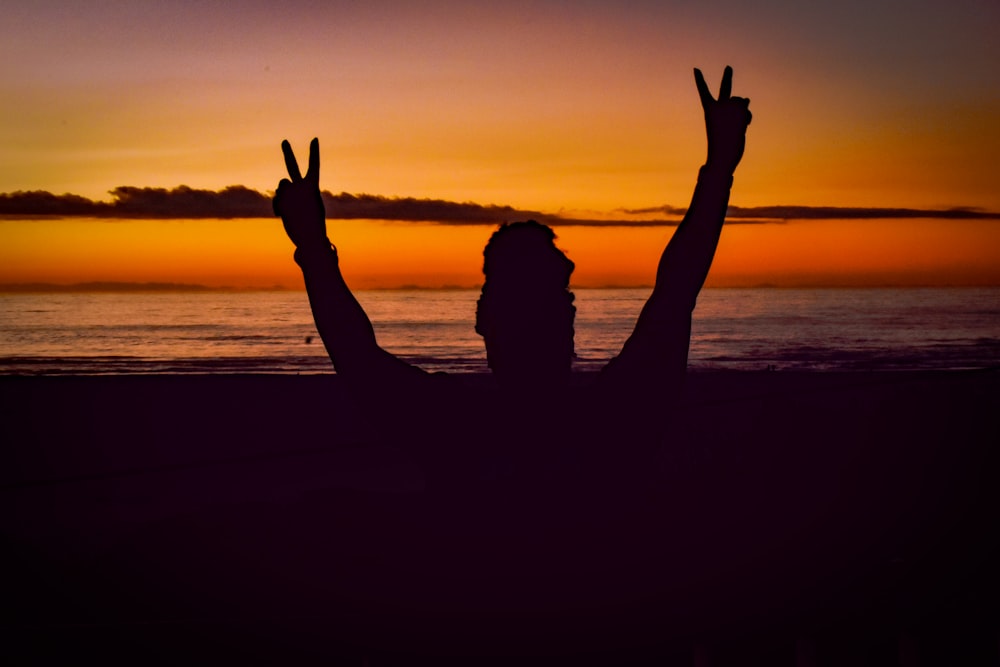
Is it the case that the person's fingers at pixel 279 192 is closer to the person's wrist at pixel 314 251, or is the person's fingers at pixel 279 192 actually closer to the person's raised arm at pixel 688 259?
the person's wrist at pixel 314 251

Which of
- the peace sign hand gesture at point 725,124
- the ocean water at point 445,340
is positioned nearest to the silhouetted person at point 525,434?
the peace sign hand gesture at point 725,124

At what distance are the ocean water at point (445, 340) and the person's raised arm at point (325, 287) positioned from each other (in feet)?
75.3

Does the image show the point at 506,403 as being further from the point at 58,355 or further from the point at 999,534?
the point at 58,355

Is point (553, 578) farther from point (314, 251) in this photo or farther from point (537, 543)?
point (314, 251)

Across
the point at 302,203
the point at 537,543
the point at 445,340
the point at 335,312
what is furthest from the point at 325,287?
the point at 445,340

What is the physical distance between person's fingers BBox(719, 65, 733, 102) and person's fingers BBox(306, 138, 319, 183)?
935mm

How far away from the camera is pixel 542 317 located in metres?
2.09

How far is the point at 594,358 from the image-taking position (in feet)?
98.6

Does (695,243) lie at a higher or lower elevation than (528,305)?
higher

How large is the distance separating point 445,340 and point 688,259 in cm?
3423

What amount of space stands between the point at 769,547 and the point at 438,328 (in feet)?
131

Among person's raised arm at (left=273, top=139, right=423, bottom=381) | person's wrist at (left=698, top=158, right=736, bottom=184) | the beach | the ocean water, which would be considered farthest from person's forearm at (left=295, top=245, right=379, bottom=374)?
the ocean water

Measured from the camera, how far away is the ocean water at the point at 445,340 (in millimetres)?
27406

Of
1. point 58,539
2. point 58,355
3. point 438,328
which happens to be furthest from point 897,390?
point 438,328
